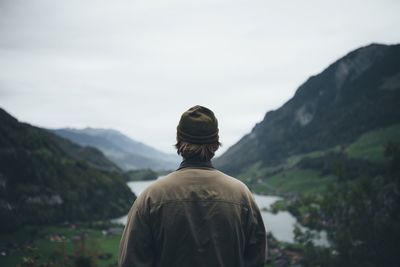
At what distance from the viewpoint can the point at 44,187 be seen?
368 ft

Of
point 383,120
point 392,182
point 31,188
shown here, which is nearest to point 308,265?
point 392,182

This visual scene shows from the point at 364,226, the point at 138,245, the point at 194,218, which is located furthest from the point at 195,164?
the point at 364,226

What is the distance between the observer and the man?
3.23 meters

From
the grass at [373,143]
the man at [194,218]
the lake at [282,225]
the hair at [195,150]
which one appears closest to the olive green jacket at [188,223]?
the man at [194,218]

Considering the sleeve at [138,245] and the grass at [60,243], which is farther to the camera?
the grass at [60,243]

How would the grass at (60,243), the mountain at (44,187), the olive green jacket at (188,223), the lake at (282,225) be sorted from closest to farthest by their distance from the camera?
the olive green jacket at (188,223) < the grass at (60,243) < the lake at (282,225) < the mountain at (44,187)

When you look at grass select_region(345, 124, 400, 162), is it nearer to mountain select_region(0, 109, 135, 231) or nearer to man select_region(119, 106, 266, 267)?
mountain select_region(0, 109, 135, 231)

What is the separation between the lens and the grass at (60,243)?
60.2m

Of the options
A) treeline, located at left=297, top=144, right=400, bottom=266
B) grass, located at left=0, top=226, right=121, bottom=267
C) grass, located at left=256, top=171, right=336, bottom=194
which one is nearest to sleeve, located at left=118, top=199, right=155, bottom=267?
treeline, located at left=297, top=144, right=400, bottom=266

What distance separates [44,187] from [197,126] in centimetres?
12023

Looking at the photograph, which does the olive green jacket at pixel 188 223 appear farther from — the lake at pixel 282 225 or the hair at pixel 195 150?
the lake at pixel 282 225

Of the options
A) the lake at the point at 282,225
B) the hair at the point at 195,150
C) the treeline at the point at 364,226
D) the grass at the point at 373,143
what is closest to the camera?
the hair at the point at 195,150

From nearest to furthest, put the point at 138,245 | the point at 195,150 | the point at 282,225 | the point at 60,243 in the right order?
the point at 138,245 → the point at 195,150 → the point at 60,243 → the point at 282,225

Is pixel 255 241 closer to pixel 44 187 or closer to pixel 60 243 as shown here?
pixel 60 243
